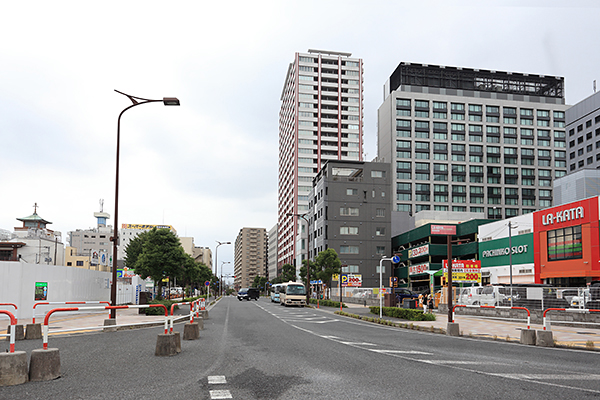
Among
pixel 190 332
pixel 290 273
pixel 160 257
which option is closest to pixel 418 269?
pixel 290 273

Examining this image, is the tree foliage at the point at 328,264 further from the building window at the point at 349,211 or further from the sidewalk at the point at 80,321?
the building window at the point at 349,211

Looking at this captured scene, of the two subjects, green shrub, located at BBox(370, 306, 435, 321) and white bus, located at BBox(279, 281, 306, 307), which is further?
white bus, located at BBox(279, 281, 306, 307)

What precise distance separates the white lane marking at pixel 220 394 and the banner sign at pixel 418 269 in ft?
218

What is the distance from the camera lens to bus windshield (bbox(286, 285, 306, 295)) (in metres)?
49.8

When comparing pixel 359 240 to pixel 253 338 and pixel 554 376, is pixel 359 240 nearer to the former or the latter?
pixel 253 338

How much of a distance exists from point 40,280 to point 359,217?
6740 cm

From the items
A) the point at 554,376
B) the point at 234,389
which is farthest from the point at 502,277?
the point at 234,389

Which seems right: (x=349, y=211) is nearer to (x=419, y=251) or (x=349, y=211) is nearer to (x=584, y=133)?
(x=419, y=251)

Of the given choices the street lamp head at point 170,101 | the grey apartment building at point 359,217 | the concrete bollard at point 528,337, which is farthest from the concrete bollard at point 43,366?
the grey apartment building at point 359,217

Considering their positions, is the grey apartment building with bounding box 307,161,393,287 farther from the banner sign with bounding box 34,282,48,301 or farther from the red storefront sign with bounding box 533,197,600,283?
the banner sign with bounding box 34,282,48,301

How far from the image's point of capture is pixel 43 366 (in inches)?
332

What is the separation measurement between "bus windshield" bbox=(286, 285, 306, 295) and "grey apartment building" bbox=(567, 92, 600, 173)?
265ft

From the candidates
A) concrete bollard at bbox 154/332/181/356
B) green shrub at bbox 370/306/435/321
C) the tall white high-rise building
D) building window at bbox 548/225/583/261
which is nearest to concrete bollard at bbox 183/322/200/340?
concrete bollard at bbox 154/332/181/356

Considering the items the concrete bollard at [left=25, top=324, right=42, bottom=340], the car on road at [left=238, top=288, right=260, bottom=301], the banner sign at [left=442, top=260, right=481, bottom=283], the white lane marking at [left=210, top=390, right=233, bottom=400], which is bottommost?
the car on road at [left=238, top=288, right=260, bottom=301]
